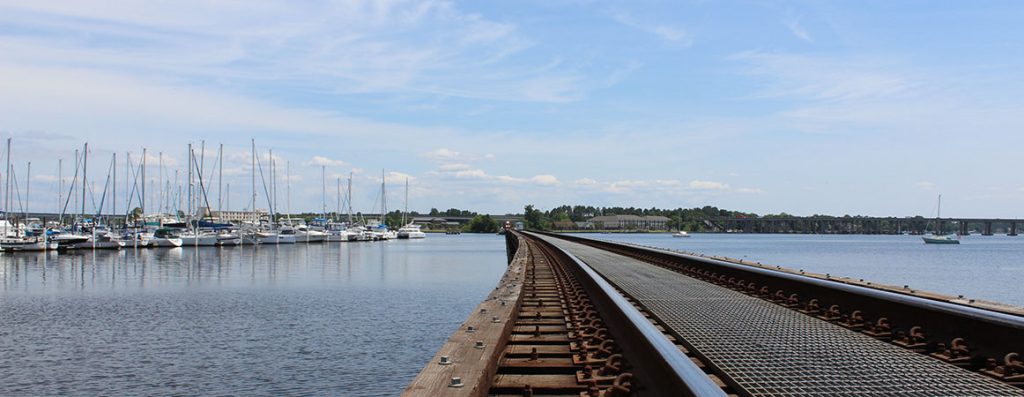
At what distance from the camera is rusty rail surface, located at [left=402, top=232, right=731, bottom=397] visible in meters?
5.25

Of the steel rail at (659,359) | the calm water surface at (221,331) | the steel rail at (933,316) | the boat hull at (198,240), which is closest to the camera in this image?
the steel rail at (659,359)

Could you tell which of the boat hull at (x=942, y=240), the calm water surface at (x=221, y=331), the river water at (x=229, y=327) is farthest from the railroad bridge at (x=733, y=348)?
the boat hull at (x=942, y=240)

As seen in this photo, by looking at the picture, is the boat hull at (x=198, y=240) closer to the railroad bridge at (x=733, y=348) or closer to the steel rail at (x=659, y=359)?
the railroad bridge at (x=733, y=348)

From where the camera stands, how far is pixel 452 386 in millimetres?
5543

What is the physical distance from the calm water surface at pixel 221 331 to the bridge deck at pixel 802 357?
7.95 metres

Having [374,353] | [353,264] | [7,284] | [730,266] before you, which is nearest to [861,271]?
[353,264]

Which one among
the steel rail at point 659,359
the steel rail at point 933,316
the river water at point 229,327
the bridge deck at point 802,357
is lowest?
the river water at point 229,327

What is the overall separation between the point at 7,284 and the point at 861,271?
5748cm

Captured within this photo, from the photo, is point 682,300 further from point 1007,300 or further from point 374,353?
point 1007,300

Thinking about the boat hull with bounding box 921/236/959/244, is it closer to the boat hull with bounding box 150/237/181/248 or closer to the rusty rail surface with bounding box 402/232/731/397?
the boat hull with bounding box 150/237/181/248

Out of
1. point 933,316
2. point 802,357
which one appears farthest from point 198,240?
point 802,357

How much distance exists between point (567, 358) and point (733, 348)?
6.00 ft

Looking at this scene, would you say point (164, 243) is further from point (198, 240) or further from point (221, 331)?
point (221, 331)

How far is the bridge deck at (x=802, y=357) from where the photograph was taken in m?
6.78
